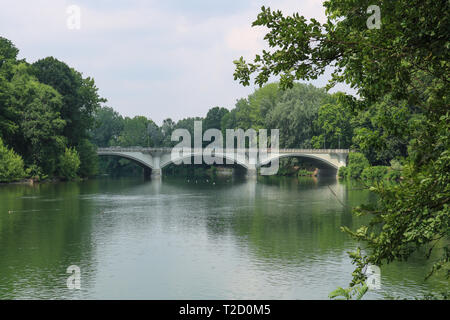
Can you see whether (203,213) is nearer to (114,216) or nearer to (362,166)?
(114,216)

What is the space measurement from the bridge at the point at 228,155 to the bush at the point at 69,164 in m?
12.9

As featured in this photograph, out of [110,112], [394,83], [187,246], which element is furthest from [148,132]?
[394,83]

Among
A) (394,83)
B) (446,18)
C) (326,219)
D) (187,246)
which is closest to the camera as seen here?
(446,18)

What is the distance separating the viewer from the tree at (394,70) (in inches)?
332

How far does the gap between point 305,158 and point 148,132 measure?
50.2 meters

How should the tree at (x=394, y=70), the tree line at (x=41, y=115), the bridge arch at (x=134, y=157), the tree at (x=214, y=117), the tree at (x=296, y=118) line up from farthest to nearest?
1. the tree at (x=214, y=117)
2. the tree at (x=296, y=118)
3. the bridge arch at (x=134, y=157)
4. the tree line at (x=41, y=115)
5. the tree at (x=394, y=70)

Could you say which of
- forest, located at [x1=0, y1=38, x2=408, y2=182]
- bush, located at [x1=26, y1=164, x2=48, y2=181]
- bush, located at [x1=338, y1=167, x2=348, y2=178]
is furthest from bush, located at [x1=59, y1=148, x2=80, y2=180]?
bush, located at [x1=338, y1=167, x2=348, y2=178]

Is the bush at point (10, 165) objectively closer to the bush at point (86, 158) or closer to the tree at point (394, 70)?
the bush at point (86, 158)

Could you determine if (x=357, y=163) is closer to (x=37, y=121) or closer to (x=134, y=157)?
(x=134, y=157)

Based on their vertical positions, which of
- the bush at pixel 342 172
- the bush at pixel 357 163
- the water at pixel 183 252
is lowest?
the water at pixel 183 252

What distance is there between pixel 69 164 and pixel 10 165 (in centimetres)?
1036

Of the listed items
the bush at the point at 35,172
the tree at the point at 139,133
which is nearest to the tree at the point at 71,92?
the bush at the point at 35,172

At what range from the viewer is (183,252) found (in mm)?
24750

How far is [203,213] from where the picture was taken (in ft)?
128
